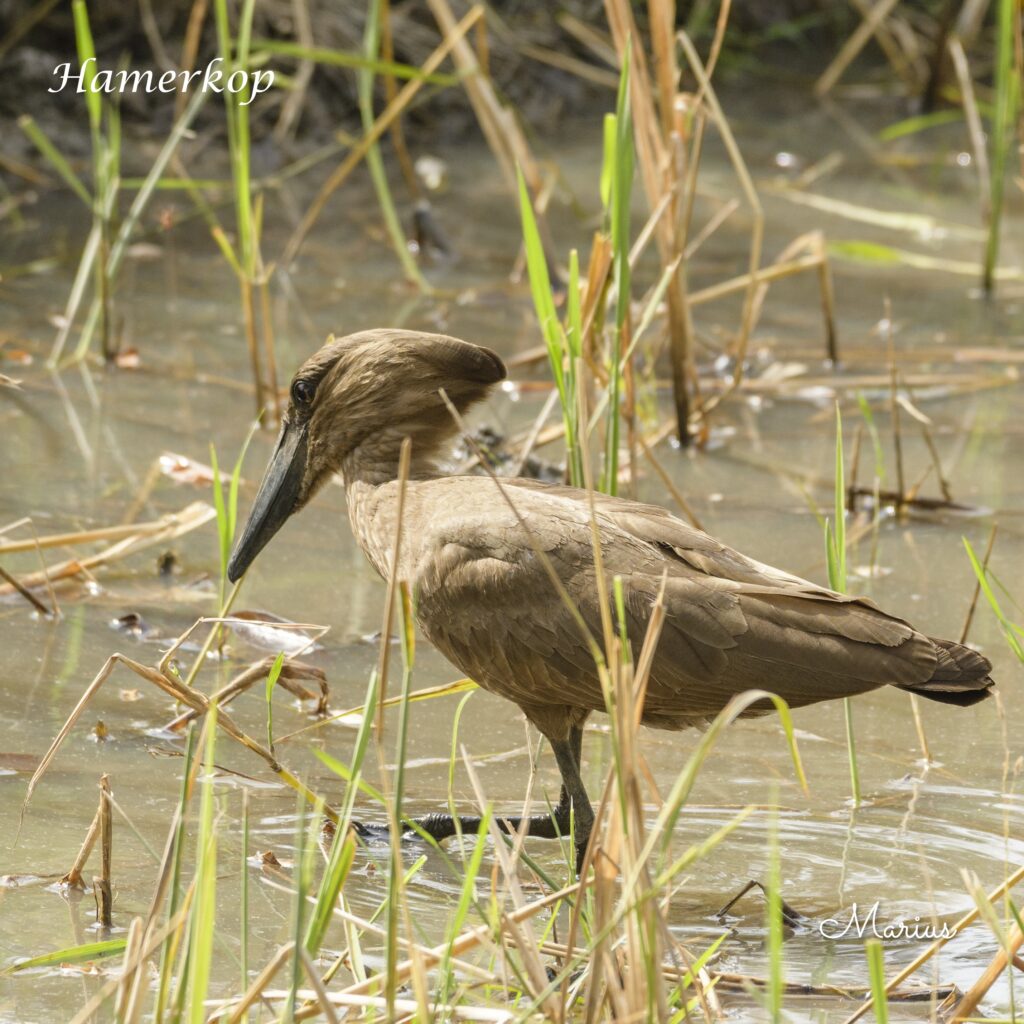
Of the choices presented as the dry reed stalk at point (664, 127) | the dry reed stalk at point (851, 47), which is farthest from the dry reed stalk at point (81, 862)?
the dry reed stalk at point (851, 47)

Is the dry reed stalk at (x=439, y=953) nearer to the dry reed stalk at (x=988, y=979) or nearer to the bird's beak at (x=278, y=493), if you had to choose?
the dry reed stalk at (x=988, y=979)

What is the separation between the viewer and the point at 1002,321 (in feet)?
20.5

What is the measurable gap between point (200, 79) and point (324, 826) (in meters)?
5.26

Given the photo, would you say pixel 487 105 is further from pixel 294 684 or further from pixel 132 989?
pixel 132 989

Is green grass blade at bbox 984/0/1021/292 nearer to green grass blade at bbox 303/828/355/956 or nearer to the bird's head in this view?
the bird's head

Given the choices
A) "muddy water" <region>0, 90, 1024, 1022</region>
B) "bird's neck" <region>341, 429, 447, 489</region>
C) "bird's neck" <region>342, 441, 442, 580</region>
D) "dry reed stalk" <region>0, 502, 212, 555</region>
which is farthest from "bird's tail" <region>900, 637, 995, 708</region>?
"dry reed stalk" <region>0, 502, 212, 555</region>

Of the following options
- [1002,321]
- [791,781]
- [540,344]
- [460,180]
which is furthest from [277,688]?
[460,180]

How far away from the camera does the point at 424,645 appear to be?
13.0ft

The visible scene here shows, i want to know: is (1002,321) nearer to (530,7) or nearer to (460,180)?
(460,180)

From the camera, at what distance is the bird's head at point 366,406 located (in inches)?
136

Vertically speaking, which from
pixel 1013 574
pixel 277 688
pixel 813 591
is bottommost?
pixel 277 688

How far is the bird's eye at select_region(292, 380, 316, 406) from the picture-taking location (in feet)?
11.7

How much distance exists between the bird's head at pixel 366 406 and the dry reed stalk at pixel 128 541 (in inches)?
12.3

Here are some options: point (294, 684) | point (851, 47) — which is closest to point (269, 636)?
point (294, 684)
